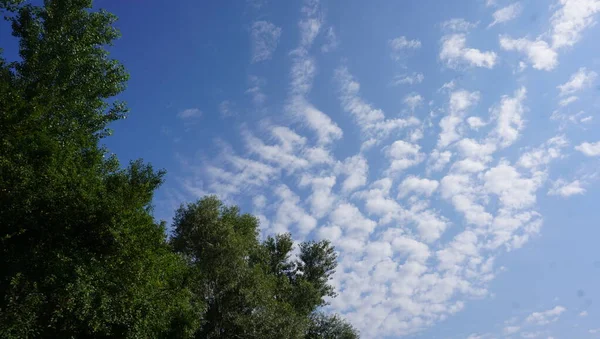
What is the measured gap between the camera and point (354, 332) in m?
54.1

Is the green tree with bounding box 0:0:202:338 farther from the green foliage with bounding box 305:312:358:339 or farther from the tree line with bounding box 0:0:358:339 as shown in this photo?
the green foliage with bounding box 305:312:358:339

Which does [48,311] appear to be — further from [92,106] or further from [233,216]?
[233,216]

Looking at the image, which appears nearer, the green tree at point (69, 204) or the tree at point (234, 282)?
the green tree at point (69, 204)

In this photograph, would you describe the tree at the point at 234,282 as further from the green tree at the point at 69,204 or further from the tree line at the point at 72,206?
the green tree at the point at 69,204

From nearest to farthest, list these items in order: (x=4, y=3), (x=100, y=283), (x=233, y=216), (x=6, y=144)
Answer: (x=6, y=144) < (x=100, y=283) < (x=4, y=3) < (x=233, y=216)

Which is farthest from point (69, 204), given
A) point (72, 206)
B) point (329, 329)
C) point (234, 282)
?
point (329, 329)

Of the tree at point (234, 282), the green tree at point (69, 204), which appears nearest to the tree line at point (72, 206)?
the green tree at point (69, 204)

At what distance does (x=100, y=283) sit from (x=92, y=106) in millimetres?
11460

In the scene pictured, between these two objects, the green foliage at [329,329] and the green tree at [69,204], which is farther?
the green foliage at [329,329]

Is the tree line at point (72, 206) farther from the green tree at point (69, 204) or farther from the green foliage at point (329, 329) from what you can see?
the green foliage at point (329, 329)

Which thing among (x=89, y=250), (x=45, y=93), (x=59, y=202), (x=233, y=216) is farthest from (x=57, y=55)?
(x=233, y=216)

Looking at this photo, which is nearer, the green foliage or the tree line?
the tree line

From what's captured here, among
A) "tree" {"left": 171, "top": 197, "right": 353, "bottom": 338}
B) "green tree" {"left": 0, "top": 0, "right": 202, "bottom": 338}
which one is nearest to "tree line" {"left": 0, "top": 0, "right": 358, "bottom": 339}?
"green tree" {"left": 0, "top": 0, "right": 202, "bottom": 338}

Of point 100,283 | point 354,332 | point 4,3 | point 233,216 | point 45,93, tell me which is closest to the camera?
point 100,283
